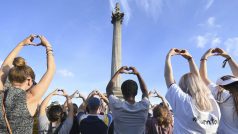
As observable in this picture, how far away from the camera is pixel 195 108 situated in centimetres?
396

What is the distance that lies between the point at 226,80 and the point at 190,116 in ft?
2.50

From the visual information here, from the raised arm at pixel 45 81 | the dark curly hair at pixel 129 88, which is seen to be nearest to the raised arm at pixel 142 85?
the dark curly hair at pixel 129 88

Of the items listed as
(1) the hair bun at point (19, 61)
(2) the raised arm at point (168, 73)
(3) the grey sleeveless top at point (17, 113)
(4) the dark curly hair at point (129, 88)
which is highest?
(1) the hair bun at point (19, 61)

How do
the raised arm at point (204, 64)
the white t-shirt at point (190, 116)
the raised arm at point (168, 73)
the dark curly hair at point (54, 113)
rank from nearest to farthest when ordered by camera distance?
the white t-shirt at point (190, 116), the raised arm at point (168, 73), the raised arm at point (204, 64), the dark curly hair at point (54, 113)

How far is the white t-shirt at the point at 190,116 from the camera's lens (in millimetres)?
3926

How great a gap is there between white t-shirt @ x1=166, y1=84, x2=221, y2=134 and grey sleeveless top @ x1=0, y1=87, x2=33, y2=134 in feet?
5.77

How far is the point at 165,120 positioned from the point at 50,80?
3.39 metres

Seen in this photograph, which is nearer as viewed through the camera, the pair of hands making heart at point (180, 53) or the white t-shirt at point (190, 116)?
the white t-shirt at point (190, 116)

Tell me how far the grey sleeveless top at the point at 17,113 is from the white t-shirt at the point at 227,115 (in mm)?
2475

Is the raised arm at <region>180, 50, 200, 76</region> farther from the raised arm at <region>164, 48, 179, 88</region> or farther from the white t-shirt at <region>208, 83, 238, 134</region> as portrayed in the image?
the white t-shirt at <region>208, 83, 238, 134</region>

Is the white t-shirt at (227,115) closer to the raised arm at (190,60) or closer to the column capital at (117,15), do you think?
the raised arm at (190,60)

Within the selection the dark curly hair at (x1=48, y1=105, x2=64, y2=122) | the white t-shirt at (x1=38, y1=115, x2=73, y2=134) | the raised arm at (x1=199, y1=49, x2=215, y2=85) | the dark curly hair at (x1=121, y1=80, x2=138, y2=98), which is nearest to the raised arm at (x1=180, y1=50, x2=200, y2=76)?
the raised arm at (x1=199, y1=49, x2=215, y2=85)

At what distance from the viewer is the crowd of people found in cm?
350

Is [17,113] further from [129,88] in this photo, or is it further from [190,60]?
[190,60]
